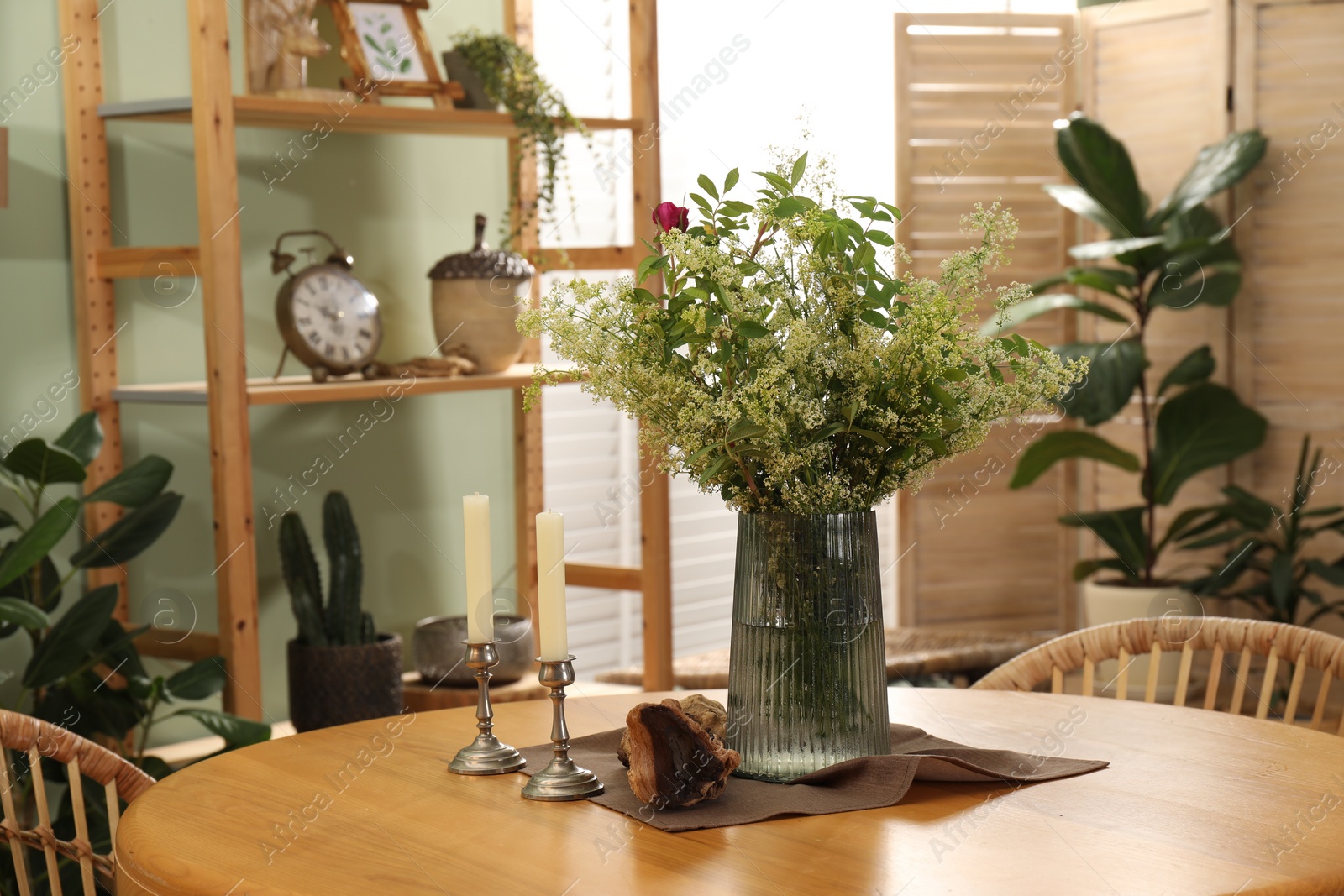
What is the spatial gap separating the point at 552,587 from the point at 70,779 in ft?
2.33

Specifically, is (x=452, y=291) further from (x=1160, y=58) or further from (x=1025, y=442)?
(x=1160, y=58)

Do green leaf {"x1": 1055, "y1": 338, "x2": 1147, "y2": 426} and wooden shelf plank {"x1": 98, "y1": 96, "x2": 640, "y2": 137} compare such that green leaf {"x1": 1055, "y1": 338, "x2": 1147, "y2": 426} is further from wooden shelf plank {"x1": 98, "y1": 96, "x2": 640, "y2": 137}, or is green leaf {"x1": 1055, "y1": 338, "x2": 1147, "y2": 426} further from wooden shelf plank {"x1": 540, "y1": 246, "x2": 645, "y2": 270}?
wooden shelf plank {"x1": 98, "y1": 96, "x2": 640, "y2": 137}

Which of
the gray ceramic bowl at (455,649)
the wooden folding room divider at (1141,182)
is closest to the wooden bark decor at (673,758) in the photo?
the gray ceramic bowl at (455,649)

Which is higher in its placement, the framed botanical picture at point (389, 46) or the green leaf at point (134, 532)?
the framed botanical picture at point (389, 46)

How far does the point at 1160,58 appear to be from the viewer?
176 inches

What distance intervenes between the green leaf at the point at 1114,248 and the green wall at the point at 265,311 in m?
1.72

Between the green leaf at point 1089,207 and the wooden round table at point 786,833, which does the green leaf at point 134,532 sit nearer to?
the wooden round table at point 786,833

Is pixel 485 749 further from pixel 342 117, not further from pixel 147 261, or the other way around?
pixel 342 117

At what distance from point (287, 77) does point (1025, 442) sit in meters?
2.36

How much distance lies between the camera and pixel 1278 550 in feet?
13.6

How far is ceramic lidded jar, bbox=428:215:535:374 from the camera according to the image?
123 inches

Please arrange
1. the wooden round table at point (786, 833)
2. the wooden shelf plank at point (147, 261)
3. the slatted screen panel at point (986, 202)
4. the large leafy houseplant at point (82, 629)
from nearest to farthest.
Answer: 1. the wooden round table at point (786, 833)
2. the large leafy houseplant at point (82, 629)
3. the wooden shelf plank at point (147, 261)
4. the slatted screen panel at point (986, 202)

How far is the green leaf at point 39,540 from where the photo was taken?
238cm

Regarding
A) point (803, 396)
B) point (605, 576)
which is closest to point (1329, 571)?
point (605, 576)
